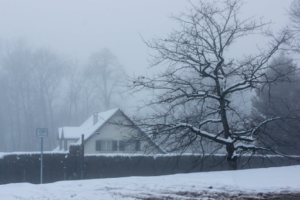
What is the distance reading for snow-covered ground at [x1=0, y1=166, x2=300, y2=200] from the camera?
27.6ft

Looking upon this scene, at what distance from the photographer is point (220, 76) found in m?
13.3

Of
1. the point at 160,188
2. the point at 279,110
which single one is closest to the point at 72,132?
the point at 279,110

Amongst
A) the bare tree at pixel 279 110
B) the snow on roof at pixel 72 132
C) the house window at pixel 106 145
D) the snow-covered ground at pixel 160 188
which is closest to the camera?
the snow-covered ground at pixel 160 188

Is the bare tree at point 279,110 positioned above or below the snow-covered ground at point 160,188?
above

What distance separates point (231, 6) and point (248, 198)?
24.2ft

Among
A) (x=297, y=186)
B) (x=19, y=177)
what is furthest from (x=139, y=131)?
(x=19, y=177)

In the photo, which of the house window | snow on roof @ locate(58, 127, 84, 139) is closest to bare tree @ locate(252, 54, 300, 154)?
the house window

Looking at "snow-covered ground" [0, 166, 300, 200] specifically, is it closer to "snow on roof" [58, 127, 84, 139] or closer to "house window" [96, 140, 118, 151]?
"house window" [96, 140, 118, 151]

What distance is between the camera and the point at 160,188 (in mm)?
9555

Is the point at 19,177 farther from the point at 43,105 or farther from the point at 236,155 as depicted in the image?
the point at 43,105

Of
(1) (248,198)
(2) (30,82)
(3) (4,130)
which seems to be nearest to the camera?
(1) (248,198)

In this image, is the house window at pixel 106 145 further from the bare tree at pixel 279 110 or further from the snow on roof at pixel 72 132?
the bare tree at pixel 279 110

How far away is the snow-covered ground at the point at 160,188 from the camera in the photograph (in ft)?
27.6

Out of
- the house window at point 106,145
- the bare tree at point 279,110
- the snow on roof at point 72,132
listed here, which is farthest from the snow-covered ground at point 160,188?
the snow on roof at point 72,132
